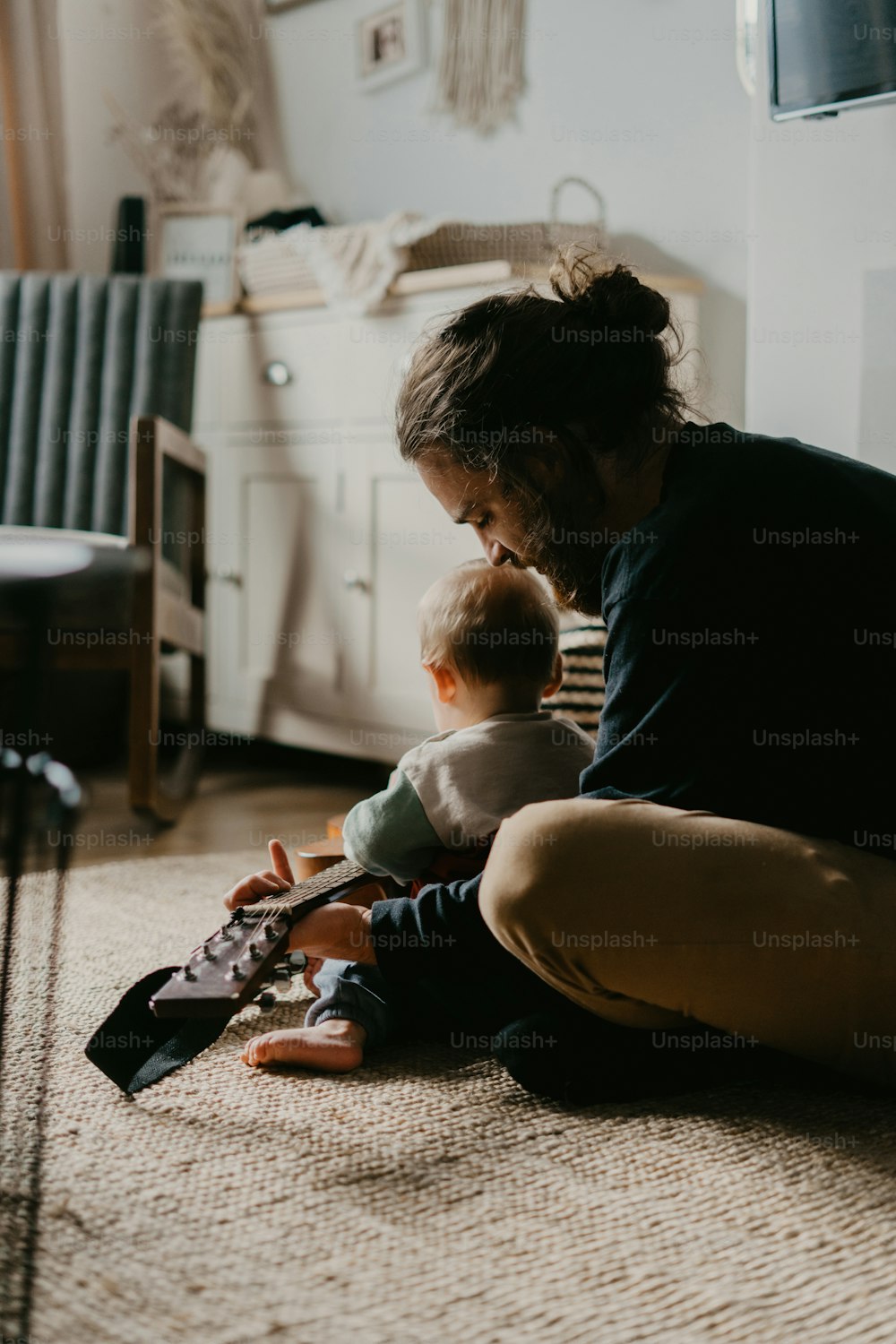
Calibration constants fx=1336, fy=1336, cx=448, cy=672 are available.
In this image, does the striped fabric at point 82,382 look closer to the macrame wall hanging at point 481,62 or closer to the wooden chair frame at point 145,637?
the wooden chair frame at point 145,637

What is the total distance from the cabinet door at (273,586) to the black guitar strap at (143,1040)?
1337mm

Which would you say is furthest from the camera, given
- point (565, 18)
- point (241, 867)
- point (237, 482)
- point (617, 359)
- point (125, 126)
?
point (125, 126)

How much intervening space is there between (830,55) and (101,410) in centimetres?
145

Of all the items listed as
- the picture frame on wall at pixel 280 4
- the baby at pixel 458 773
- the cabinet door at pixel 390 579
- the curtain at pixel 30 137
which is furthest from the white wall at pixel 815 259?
the curtain at pixel 30 137

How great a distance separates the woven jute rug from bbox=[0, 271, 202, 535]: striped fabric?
1.45 m

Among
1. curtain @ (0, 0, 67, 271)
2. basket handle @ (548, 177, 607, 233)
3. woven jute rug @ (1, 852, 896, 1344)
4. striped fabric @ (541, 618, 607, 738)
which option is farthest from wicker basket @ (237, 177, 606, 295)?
woven jute rug @ (1, 852, 896, 1344)

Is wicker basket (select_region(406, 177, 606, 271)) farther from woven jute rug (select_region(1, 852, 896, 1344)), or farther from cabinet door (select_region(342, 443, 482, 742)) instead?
woven jute rug (select_region(1, 852, 896, 1344))

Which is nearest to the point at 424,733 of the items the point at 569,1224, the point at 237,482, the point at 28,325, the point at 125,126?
the point at 237,482

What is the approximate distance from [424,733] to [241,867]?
493mm

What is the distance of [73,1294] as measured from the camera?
0.76m

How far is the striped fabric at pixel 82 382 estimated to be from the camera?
244cm

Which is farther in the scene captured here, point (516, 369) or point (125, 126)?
point (125, 126)

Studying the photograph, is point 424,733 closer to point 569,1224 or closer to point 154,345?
point 154,345

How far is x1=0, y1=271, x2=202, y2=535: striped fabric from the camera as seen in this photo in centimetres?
244
